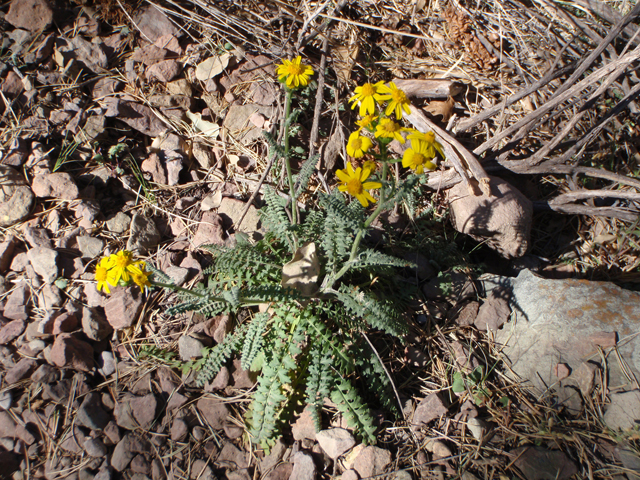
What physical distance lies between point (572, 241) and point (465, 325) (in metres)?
1.12

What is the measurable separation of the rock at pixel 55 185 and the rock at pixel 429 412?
2786 mm

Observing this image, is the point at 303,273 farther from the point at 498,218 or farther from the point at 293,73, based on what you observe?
the point at 498,218

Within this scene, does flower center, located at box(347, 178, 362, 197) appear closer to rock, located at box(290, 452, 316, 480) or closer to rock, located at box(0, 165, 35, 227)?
rock, located at box(290, 452, 316, 480)

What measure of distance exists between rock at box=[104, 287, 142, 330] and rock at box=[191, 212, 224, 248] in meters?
0.53

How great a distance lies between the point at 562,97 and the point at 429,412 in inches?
A: 87.7

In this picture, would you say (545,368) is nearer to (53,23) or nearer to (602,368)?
(602,368)

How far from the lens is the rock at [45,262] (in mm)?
2715

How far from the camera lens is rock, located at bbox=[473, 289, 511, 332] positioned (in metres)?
2.51

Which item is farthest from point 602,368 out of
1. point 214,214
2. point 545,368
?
point 214,214

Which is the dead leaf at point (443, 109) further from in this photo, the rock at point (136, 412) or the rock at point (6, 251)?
the rock at point (6, 251)

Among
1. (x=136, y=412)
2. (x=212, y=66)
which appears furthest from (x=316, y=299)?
(x=212, y=66)

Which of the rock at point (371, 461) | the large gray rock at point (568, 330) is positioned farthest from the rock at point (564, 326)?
the rock at point (371, 461)

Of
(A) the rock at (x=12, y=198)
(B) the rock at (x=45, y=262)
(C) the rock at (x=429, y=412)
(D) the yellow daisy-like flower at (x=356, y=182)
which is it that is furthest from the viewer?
(A) the rock at (x=12, y=198)

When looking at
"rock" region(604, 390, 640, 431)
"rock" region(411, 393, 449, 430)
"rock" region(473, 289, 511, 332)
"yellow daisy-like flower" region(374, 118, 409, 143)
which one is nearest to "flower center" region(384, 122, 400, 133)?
"yellow daisy-like flower" region(374, 118, 409, 143)
